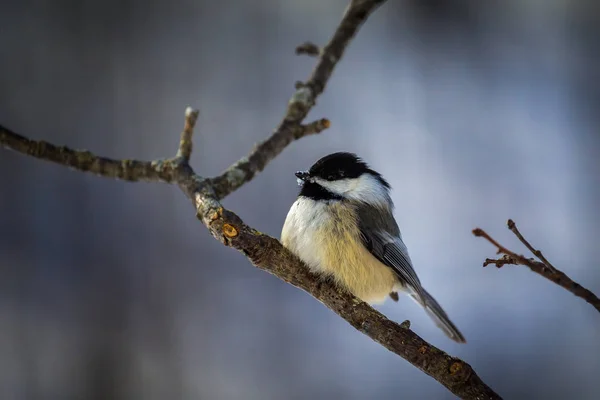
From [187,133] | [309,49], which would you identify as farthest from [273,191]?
[187,133]

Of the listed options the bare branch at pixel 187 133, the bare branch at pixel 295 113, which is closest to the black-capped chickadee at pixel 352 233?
the bare branch at pixel 295 113

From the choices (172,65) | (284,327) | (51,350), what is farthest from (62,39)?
(284,327)

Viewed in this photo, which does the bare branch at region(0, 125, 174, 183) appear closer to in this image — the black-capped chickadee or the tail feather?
the black-capped chickadee

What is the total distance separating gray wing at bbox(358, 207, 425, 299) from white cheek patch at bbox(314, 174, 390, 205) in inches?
1.4

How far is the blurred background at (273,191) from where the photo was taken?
2219 millimetres

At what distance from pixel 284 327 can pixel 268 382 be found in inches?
8.8

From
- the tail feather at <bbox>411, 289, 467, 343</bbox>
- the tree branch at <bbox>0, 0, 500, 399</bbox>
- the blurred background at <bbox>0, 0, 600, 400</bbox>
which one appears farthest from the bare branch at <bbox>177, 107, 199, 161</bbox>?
the blurred background at <bbox>0, 0, 600, 400</bbox>

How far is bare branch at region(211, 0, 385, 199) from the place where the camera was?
4.30ft

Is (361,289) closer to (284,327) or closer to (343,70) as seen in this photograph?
(284,327)

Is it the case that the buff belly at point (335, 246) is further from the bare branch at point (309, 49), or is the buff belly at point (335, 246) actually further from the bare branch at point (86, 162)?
the bare branch at point (309, 49)

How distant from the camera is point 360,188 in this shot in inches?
55.4

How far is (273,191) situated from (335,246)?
121 cm

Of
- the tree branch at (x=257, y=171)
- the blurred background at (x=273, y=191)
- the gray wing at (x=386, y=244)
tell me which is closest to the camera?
the tree branch at (x=257, y=171)

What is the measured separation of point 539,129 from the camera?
2578 millimetres
